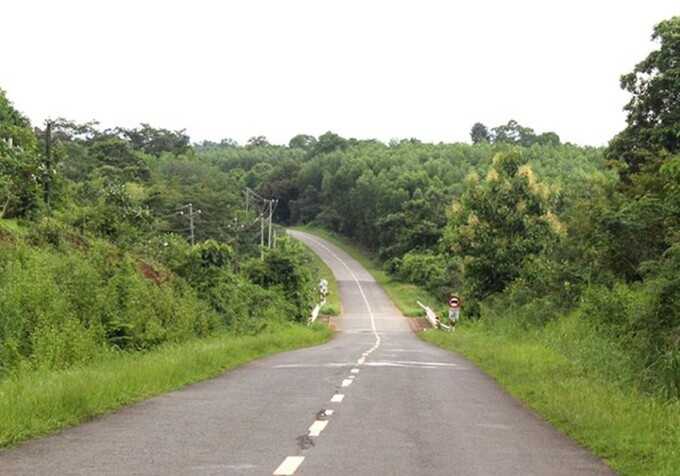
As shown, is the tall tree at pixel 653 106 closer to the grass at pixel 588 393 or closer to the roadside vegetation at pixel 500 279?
the roadside vegetation at pixel 500 279

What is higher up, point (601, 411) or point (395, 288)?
point (601, 411)

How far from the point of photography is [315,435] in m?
10.5

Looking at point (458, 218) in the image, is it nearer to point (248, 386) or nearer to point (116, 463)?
point (248, 386)

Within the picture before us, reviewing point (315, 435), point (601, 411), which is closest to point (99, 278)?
point (315, 435)

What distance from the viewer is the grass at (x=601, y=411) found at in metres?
9.48

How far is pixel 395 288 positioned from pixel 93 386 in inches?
3253

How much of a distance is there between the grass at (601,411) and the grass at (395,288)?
51.9 meters

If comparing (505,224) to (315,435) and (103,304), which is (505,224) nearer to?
(103,304)

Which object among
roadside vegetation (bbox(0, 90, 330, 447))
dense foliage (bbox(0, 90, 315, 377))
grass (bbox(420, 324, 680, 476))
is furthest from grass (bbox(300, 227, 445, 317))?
grass (bbox(420, 324, 680, 476))

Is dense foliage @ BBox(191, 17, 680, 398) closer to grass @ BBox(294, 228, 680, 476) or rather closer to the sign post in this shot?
grass @ BBox(294, 228, 680, 476)

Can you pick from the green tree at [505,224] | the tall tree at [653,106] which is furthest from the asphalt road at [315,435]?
the green tree at [505,224]

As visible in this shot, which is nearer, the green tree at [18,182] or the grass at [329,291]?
the green tree at [18,182]

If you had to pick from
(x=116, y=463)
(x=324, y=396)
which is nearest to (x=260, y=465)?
(x=116, y=463)

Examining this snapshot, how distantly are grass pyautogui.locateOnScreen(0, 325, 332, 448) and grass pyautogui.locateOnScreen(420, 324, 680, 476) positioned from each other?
606 cm
